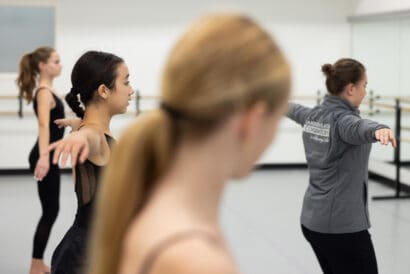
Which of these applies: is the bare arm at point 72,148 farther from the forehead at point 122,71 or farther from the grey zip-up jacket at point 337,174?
the grey zip-up jacket at point 337,174

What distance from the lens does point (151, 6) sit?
8.21m

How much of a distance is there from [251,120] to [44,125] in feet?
11.1

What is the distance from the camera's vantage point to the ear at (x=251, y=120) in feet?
2.88

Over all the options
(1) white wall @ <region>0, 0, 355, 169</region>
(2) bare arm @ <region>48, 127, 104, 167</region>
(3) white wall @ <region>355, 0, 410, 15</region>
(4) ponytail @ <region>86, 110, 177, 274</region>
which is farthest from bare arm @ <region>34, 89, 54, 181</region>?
(3) white wall @ <region>355, 0, 410, 15</region>

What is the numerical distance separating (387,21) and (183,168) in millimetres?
7123

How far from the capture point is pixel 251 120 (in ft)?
2.90

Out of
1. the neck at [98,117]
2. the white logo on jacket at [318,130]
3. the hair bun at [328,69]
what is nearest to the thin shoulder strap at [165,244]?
the neck at [98,117]

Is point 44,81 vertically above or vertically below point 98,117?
above

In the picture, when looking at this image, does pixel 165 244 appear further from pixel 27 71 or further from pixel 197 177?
pixel 27 71

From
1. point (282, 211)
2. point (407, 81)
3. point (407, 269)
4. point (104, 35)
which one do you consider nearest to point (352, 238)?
point (407, 269)

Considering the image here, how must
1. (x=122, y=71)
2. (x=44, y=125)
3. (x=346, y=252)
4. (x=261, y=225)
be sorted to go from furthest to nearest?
(x=261, y=225)
(x=44, y=125)
(x=346, y=252)
(x=122, y=71)

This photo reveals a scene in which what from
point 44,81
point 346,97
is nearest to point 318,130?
point 346,97

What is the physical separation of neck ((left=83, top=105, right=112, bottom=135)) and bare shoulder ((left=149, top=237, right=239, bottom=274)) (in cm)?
168

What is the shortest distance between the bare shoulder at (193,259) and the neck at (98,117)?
1.68 m
